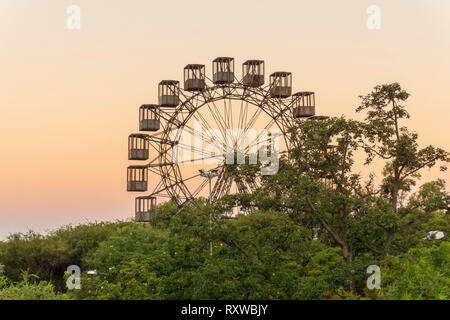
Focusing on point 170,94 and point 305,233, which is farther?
point 170,94

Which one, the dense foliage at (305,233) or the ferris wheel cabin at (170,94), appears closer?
the dense foliage at (305,233)

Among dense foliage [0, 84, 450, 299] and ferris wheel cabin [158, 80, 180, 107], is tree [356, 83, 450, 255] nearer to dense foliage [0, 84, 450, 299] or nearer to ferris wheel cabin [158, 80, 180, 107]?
dense foliage [0, 84, 450, 299]

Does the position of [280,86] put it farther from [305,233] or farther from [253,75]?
[305,233]

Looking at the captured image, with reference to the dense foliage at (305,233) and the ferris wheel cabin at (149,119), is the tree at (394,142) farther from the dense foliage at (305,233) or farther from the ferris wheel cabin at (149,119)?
the ferris wheel cabin at (149,119)

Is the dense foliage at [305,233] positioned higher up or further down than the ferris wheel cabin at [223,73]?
further down

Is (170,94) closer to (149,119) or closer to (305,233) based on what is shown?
(149,119)

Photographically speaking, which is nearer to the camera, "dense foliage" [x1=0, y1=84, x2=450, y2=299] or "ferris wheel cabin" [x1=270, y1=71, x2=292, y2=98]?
"dense foliage" [x1=0, y1=84, x2=450, y2=299]

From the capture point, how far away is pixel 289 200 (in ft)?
96.7

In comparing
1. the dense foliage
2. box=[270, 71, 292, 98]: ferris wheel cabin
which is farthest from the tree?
box=[270, 71, 292, 98]: ferris wheel cabin

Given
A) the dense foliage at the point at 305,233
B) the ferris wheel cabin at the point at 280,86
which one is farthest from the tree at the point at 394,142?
the ferris wheel cabin at the point at 280,86

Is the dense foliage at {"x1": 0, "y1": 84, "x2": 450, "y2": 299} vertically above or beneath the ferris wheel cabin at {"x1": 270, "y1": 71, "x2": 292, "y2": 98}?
beneath

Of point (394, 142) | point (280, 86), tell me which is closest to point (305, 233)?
point (394, 142)

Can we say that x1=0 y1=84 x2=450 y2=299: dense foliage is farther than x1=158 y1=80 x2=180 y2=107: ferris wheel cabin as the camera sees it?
No
